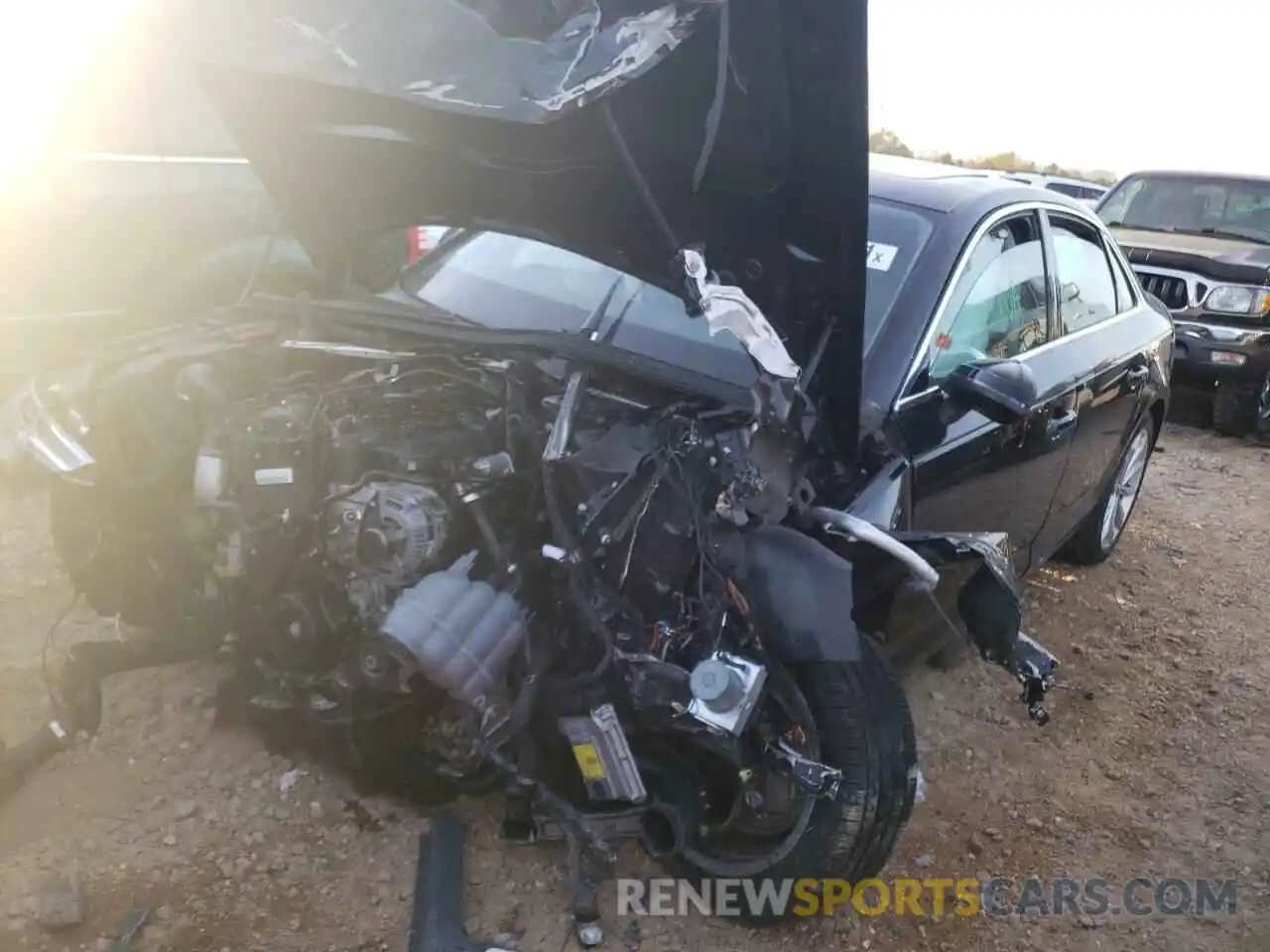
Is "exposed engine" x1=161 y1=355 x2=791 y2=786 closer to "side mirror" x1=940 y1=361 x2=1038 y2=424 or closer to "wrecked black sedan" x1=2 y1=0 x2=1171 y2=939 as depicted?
"wrecked black sedan" x1=2 y1=0 x2=1171 y2=939

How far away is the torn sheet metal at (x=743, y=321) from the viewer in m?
2.51

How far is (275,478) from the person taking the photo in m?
2.57

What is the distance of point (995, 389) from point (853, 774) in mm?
1127

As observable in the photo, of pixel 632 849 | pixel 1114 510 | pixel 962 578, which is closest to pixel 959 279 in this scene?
pixel 962 578

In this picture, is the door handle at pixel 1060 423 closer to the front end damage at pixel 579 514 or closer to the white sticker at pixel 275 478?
the front end damage at pixel 579 514

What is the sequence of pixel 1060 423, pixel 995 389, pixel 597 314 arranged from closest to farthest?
pixel 995 389 < pixel 597 314 < pixel 1060 423

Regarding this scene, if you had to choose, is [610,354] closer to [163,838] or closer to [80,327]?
[163,838]

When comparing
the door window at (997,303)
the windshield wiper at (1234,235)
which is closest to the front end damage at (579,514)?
the door window at (997,303)

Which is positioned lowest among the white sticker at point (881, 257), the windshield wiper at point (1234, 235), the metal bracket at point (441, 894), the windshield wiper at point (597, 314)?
the metal bracket at point (441, 894)

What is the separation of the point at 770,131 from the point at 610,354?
74 centimetres

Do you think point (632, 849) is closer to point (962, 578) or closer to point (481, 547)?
point (481, 547)

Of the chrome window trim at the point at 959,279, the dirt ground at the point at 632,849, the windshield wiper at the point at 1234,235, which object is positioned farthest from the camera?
the windshield wiper at the point at 1234,235

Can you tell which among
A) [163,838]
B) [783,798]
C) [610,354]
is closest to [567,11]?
[610,354]

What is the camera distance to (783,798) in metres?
2.60
